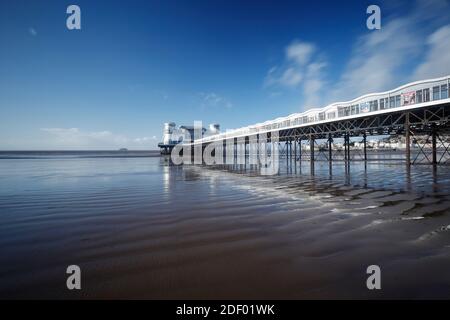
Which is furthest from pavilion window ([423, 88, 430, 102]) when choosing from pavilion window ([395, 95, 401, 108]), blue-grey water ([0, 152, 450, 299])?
blue-grey water ([0, 152, 450, 299])

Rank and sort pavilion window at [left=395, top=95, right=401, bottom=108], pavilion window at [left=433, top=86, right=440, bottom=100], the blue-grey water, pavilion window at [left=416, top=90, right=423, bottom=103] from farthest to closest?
pavilion window at [left=395, top=95, right=401, bottom=108] < pavilion window at [left=416, top=90, right=423, bottom=103] < pavilion window at [left=433, top=86, right=440, bottom=100] < the blue-grey water

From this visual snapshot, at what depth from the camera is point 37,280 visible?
3.22m

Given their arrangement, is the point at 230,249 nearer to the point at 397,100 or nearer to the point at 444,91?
the point at 444,91

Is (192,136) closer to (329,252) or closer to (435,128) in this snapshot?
(435,128)

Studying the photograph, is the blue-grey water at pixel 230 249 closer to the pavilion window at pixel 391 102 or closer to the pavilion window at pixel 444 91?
the pavilion window at pixel 444 91

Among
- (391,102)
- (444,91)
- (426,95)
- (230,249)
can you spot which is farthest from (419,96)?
(230,249)

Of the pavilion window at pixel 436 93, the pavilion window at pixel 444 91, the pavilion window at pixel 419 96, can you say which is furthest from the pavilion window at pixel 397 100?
the pavilion window at pixel 444 91

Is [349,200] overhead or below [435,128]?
below

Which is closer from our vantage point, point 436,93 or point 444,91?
point 444,91

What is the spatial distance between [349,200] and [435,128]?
764 inches

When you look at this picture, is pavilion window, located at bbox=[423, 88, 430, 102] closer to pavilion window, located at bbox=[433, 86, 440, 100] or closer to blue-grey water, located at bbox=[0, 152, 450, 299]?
pavilion window, located at bbox=[433, 86, 440, 100]

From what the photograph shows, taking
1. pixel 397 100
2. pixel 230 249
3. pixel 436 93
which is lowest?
pixel 230 249

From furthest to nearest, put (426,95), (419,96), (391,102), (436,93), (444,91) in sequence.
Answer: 1. (391,102)
2. (419,96)
3. (426,95)
4. (436,93)
5. (444,91)
